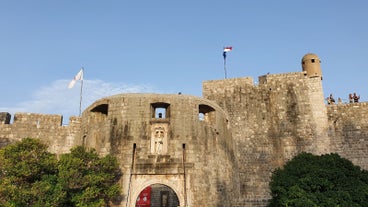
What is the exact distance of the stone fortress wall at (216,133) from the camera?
16.5 meters

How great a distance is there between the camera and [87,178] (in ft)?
46.7

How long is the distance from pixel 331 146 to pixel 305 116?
2.33m

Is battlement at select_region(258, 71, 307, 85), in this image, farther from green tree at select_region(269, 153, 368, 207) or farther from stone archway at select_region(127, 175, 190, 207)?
stone archway at select_region(127, 175, 190, 207)

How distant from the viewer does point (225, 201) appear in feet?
56.7

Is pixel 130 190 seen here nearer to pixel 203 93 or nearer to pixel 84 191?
pixel 84 191

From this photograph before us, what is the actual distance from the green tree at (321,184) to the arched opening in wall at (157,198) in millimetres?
7689

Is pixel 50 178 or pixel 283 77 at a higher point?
pixel 283 77

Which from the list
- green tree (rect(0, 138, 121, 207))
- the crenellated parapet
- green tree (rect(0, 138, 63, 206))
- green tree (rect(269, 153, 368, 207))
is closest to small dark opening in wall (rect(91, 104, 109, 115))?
the crenellated parapet

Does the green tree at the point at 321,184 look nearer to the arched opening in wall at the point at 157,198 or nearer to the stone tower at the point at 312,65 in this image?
the arched opening in wall at the point at 157,198

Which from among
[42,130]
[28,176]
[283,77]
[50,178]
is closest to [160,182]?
[50,178]

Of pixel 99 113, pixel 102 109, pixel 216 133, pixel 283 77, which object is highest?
pixel 283 77

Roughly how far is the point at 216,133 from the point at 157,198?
666 cm

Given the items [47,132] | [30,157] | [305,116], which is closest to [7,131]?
[47,132]

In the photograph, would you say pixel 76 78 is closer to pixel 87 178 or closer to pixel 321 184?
pixel 87 178
